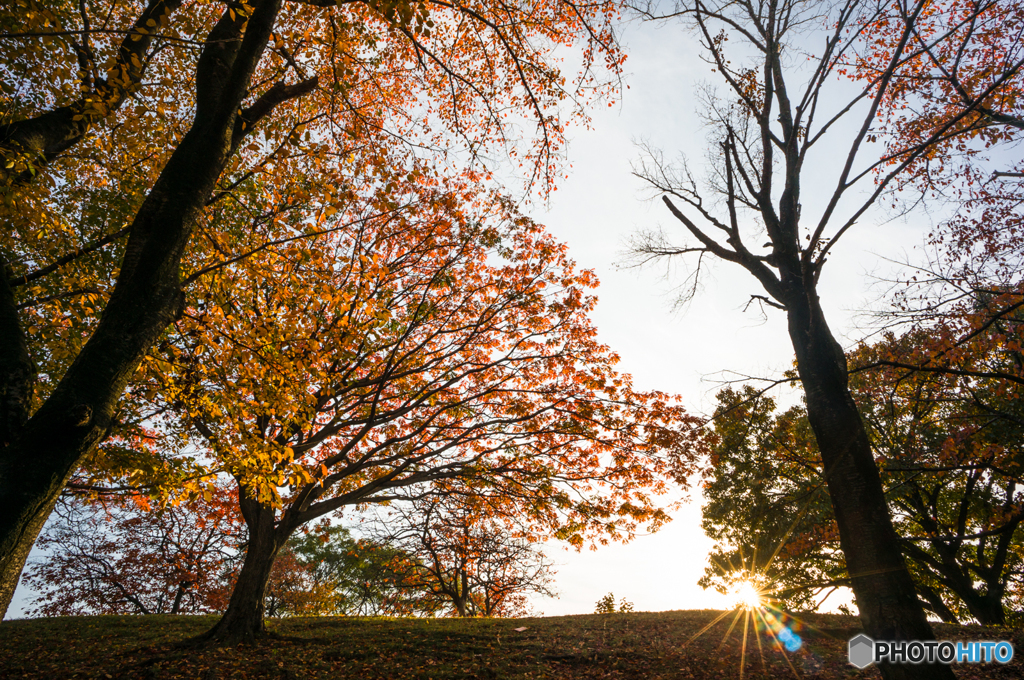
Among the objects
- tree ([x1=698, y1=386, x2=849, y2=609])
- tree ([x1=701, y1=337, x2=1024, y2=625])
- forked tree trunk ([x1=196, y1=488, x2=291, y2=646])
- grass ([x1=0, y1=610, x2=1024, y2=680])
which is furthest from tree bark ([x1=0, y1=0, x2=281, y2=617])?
tree ([x1=698, y1=386, x2=849, y2=609])

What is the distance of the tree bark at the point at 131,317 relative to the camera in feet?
9.50

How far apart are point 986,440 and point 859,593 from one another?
1171cm

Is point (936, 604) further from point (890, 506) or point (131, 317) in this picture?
point (131, 317)

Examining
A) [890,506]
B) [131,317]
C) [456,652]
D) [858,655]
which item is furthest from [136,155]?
[890,506]

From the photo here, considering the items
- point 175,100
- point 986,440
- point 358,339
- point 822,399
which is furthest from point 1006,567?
point 175,100

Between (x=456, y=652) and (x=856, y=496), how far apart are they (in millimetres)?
7036

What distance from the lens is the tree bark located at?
2.89 m

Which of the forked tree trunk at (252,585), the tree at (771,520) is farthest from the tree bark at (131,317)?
the tree at (771,520)

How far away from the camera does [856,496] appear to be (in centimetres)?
529

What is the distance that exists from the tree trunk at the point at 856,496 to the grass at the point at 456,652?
3384 millimetres

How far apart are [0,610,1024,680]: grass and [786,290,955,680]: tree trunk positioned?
3.38 metres

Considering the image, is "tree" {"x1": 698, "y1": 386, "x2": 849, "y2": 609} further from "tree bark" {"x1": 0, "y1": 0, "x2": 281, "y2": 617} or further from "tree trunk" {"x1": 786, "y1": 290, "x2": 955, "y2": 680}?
"tree bark" {"x1": 0, "y1": 0, "x2": 281, "y2": 617}

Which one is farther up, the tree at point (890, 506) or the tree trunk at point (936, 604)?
the tree at point (890, 506)

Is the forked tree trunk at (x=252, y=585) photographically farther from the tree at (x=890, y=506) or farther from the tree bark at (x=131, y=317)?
the tree at (x=890, y=506)
